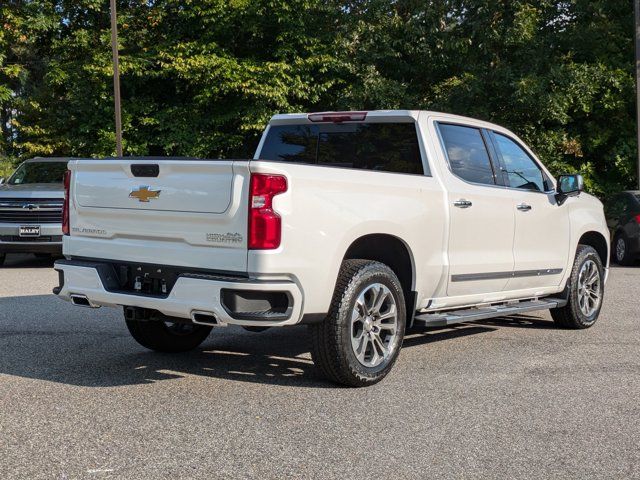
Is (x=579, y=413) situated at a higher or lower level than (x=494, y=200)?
lower

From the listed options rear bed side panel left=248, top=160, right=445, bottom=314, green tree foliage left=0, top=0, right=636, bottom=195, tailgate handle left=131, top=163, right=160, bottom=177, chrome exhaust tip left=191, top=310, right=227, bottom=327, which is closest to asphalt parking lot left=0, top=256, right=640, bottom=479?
chrome exhaust tip left=191, top=310, right=227, bottom=327

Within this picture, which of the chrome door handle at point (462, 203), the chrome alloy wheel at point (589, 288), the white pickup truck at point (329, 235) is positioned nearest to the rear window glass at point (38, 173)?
the white pickup truck at point (329, 235)

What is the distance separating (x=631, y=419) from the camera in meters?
5.07

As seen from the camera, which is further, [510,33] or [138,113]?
[138,113]

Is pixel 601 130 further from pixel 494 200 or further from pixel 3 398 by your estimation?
pixel 3 398

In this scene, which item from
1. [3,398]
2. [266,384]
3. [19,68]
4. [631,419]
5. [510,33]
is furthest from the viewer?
[19,68]

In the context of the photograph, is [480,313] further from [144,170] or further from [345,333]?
[144,170]

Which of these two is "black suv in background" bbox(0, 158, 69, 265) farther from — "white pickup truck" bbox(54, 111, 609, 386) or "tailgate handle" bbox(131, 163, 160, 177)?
"tailgate handle" bbox(131, 163, 160, 177)

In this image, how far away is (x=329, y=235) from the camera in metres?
5.50

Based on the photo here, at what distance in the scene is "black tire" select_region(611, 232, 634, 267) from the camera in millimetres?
15942

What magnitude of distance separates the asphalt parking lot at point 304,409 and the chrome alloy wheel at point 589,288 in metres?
0.51

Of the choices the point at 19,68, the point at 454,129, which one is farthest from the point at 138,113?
the point at 454,129

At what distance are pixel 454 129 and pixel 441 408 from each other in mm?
2652

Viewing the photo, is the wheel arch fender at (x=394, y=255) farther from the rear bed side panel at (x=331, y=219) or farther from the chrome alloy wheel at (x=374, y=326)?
the chrome alloy wheel at (x=374, y=326)
